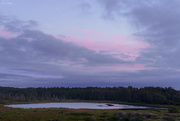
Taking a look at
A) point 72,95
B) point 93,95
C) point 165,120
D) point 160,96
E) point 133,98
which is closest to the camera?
point 165,120

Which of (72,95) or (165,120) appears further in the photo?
(72,95)

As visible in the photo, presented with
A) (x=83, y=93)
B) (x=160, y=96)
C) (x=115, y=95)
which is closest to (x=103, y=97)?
(x=115, y=95)

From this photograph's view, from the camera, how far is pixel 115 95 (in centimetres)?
15050

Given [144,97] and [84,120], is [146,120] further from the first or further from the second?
[144,97]

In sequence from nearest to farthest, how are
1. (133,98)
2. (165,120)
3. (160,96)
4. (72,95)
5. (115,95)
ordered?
(165,120) → (160,96) → (133,98) → (115,95) → (72,95)

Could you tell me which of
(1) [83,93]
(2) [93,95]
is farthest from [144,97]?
(1) [83,93]

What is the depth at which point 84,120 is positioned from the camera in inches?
1443

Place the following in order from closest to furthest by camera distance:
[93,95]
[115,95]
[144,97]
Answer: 1. [144,97]
2. [115,95]
3. [93,95]

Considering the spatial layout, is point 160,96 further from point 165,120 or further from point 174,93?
point 165,120

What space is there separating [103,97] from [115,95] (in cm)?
1126

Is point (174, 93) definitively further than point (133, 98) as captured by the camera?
No

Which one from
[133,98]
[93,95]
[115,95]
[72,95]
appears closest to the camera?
[133,98]

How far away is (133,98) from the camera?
423 feet

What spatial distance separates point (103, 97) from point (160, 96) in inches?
2126
